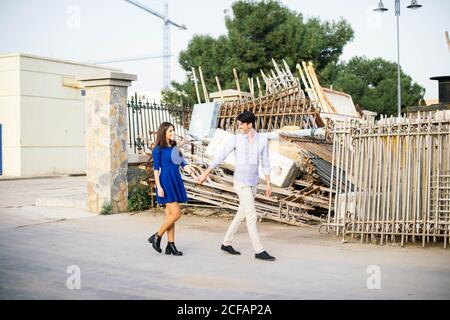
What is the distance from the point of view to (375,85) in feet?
127

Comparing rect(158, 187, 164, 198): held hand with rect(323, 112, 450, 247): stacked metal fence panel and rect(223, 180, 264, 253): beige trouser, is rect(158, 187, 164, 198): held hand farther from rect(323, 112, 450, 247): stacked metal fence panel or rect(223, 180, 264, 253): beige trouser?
rect(323, 112, 450, 247): stacked metal fence panel

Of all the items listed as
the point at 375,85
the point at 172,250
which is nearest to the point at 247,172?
the point at 172,250

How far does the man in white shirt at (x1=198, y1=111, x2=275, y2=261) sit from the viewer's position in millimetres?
6988

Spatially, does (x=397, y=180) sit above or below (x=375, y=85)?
below

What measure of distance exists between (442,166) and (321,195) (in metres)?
2.54

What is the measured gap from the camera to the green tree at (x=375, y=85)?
33.5m

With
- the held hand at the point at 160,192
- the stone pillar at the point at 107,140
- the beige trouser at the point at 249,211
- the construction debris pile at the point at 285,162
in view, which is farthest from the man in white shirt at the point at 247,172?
the stone pillar at the point at 107,140

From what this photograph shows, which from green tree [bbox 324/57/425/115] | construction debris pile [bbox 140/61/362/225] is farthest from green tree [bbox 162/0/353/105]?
construction debris pile [bbox 140/61/362/225]

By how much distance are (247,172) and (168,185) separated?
3.52 feet

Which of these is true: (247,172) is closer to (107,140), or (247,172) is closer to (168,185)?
(168,185)

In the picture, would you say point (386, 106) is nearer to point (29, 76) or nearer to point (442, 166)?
point (29, 76)

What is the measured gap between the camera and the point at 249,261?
6926 mm

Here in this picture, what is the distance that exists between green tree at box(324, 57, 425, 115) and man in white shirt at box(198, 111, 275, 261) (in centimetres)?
2434
